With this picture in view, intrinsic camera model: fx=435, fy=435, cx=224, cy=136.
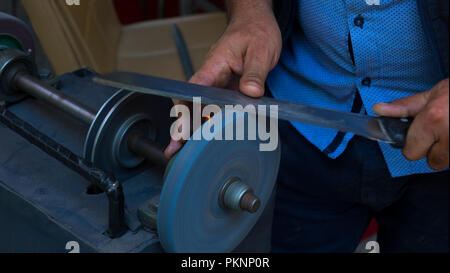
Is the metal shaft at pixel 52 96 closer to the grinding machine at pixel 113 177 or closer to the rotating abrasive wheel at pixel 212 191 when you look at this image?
the grinding machine at pixel 113 177

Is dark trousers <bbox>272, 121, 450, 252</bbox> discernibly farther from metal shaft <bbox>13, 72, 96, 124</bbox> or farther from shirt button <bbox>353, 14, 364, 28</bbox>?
metal shaft <bbox>13, 72, 96, 124</bbox>

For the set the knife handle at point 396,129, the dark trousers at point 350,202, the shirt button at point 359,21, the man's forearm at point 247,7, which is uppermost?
the man's forearm at point 247,7

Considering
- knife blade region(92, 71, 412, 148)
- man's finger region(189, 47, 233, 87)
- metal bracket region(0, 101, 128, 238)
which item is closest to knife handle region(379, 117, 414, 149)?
knife blade region(92, 71, 412, 148)

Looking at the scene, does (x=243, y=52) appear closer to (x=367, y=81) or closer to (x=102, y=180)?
(x=367, y=81)

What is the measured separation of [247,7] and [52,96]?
483 millimetres

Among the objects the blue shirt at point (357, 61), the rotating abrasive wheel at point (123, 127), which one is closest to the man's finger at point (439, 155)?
the blue shirt at point (357, 61)

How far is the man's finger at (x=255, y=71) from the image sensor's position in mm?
786

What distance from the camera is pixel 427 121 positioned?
67 centimetres

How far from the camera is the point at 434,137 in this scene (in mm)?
675

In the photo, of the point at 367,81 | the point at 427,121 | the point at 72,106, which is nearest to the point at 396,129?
the point at 427,121

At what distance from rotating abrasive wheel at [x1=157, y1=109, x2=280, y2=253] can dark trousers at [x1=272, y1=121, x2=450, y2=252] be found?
27 cm

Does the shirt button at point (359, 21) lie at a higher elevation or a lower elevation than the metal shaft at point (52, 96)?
higher

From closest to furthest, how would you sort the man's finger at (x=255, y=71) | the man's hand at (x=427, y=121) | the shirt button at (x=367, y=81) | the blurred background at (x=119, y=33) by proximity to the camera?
the man's hand at (x=427, y=121)
the man's finger at (x=255, y=71)
the shirt button at (x=367, y=81)
the blurred background at (x=119, y=33)

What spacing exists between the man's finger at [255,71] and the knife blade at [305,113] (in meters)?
0.01
